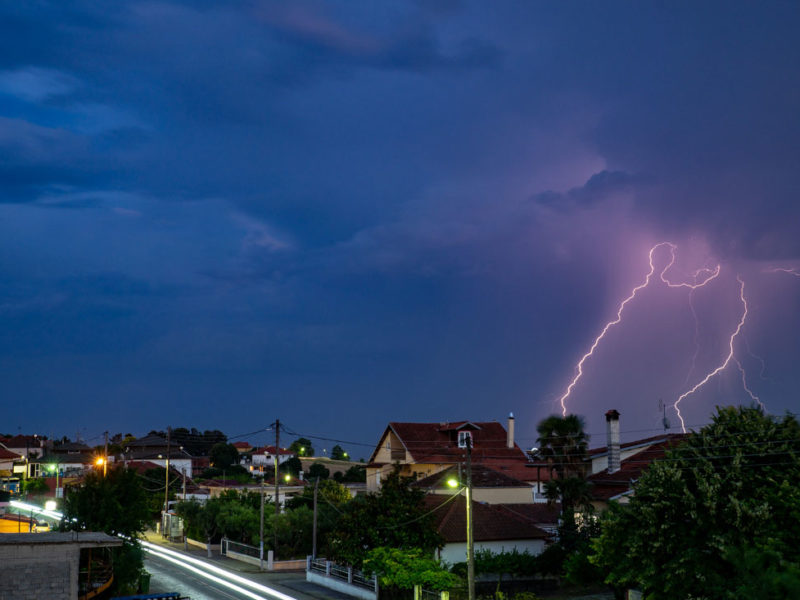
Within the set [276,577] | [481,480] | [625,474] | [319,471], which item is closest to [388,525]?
[276,577]

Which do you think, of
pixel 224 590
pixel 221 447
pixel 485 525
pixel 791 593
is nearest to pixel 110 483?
pixel 224 590

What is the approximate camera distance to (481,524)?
44.8m

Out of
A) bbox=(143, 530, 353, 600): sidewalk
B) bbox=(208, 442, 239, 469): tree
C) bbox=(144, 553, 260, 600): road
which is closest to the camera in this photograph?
bbox=(144, 553, 260, 600): road

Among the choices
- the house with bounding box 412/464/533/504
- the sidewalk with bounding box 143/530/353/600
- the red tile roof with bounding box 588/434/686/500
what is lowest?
the sidewalk with bounding box 143/530/353/600

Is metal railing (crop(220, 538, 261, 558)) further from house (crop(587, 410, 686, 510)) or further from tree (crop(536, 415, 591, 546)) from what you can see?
house (crop(587, 410, 686, 510))

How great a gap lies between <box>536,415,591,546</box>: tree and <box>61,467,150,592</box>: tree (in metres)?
22.7

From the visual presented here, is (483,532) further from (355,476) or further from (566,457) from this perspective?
(355,476)

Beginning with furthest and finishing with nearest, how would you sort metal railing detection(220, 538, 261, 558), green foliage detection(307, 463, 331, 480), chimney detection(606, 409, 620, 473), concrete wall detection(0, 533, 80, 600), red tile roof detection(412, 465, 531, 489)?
green foliage detection(307, 463, 331, 480)
red tile roof detection(412, 465, 531, 489)
metal railing detection(220, 538, 261, 558)
chimney detection(606, 409, 620, 473)
concrete wall detection(0, 533, 80, 600)

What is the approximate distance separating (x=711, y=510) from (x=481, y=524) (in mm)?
20679

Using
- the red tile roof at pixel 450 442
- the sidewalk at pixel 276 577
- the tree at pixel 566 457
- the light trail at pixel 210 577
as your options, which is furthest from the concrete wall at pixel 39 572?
the red tile roof at pixel 450 442

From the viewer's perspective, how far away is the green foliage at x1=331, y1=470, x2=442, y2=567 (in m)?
38.3

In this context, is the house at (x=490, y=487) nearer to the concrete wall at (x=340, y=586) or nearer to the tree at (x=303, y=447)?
the concrete wall at (x=340, y=586)

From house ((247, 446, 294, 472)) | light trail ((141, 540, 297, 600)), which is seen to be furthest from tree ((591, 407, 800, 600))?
house ((247, 446, 294, 472))

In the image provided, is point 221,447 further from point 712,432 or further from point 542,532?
point 712,432
